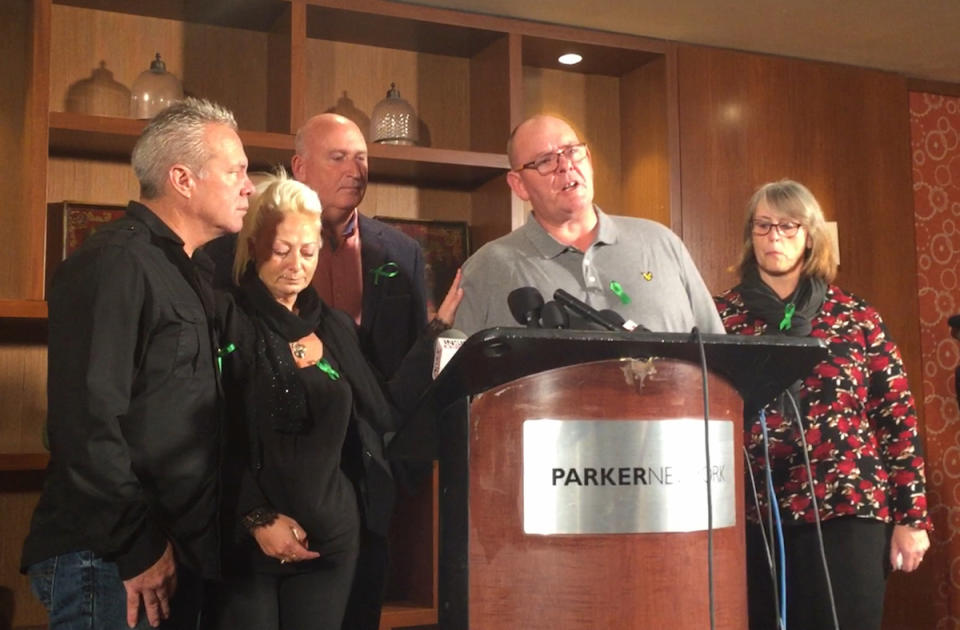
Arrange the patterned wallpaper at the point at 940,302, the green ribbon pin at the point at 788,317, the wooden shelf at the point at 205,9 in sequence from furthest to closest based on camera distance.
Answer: the patterned wallpaper at the point at 940,302 → the wooden shelf at the point at 205,9 → the green ribbon pin at the point at 788,317

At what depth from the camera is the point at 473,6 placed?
139 inches

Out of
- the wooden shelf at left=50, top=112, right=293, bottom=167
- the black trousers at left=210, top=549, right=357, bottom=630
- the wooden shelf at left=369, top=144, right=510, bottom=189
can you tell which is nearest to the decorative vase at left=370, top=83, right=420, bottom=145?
the wooden shelf at left=369, top=144, right=510, bottom=189

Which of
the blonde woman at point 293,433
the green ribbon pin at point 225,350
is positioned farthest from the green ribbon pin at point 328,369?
the green ribbon pin at point 225,350

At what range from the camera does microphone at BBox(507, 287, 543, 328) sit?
1.35m

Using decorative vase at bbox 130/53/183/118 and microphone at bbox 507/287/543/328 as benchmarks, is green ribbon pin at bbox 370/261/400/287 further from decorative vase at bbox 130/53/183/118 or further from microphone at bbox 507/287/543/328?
microphone at bbox 507/287/543/328

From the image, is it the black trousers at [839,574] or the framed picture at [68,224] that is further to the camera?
the framed picture at [68,224]

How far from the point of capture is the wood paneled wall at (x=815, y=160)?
386 centimetres

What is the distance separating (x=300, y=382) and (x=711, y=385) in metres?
0.91

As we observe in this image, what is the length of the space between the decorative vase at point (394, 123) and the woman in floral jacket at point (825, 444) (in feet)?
4.39

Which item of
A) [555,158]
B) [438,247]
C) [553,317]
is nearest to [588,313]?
[553,317]

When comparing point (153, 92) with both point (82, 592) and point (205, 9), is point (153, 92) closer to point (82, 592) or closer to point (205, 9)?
point (205, 9)

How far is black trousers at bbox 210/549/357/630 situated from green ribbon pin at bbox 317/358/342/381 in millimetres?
335

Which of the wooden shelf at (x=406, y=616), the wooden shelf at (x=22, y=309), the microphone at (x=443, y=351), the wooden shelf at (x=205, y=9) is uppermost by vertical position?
the wooden shelf at (x=205, y=9)

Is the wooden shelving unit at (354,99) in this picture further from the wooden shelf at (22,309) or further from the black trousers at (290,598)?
the black trousers at (290,598)
